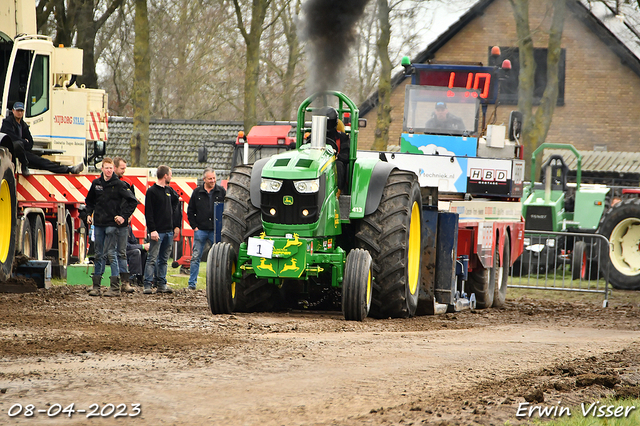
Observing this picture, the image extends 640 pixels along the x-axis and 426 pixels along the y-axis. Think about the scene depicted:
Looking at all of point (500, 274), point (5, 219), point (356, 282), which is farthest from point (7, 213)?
point (500, 274)

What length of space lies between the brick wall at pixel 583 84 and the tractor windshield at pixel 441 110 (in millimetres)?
21627

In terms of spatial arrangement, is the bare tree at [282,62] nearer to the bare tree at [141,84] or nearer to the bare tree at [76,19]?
the bare tree at [76,19]

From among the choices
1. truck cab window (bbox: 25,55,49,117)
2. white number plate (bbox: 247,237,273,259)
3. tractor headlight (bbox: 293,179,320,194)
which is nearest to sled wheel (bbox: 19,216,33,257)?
truck cab window (bbox: 25,55,49,117)

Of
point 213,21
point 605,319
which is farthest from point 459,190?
point 213,21

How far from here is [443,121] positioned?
15164 millimetres

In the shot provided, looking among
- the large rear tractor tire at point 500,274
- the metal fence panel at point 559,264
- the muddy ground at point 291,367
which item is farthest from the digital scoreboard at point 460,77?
the muddy ground at point 291,367

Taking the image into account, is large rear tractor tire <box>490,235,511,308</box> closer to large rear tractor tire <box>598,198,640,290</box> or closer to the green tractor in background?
the green tractor in background

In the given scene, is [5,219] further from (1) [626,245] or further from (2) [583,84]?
(2) [583,84]

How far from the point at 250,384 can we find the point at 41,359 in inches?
68.4

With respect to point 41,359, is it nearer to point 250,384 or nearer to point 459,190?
point 250,384

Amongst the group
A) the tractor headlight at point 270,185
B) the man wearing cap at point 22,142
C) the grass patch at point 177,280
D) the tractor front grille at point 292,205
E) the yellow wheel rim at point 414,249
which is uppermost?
the man wearing cap at point 22,142

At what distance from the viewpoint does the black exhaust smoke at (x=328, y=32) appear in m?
11.9

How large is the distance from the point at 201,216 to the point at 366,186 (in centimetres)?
516

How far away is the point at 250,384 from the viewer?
5.72 m
